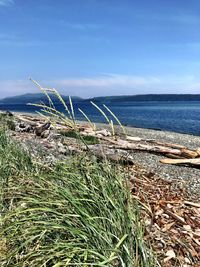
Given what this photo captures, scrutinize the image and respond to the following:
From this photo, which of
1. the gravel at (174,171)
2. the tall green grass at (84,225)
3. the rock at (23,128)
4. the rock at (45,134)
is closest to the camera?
the tall green grass at (84,225)

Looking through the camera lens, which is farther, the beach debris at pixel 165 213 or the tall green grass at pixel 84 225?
the beach debris at pixel 165 213

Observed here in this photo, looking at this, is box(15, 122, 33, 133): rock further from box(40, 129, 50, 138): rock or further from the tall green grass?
the tall green grass

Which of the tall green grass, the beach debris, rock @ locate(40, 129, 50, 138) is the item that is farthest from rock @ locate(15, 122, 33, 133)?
the tall green grass

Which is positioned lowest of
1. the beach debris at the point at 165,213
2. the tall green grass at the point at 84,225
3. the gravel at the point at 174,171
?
the gravel at the point at 174,171

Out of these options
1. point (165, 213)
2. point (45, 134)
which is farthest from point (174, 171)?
point (45, 134)

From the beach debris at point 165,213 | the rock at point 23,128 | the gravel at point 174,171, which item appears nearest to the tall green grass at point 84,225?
the beach debris at point 165,213

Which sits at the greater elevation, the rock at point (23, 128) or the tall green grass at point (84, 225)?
the tall green grass at point (84, 225)

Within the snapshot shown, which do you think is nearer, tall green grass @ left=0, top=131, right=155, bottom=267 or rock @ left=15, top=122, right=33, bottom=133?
tall green grass @ left=0, top=131, right=155, bottom=267

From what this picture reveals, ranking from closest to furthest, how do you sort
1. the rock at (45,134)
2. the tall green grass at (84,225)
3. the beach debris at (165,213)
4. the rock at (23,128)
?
the tall green grass at (84,225), the beach debris at (165,213), the rock at (45,134), the rock at (23,128)

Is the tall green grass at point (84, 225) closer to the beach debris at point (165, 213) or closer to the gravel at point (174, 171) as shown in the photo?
the beach debris at point (165, 213)

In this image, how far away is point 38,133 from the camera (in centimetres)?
1669

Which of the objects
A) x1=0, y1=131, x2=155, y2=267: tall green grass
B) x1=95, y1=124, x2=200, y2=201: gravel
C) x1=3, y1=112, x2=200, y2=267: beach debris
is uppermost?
x1=0, y1=131, x2=155, y2=267: tall green grass

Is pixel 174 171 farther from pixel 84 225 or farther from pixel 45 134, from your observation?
pixel 84 225

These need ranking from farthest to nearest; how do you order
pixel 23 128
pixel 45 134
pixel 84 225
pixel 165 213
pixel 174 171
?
pixel 23 128
pixel 45 134
pixel 174 171
pixel 165 213
pixel 84 225
